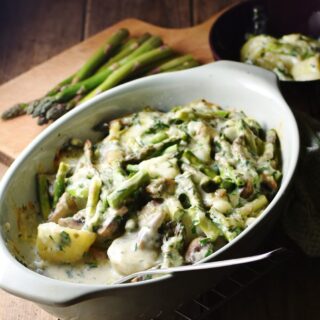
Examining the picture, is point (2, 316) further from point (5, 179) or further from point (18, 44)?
point (18, 44)

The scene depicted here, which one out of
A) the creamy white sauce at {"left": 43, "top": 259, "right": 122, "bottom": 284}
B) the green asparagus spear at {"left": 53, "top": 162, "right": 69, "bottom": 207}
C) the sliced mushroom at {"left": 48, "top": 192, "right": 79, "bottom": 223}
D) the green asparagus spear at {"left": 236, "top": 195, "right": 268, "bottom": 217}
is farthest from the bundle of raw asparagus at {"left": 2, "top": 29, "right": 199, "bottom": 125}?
the green asparagus spear at {"left": 236, "top": 195, "right": 268, "bottom": 217}

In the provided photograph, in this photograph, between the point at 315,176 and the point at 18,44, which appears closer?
the point at 315,176

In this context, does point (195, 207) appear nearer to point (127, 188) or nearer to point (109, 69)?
point (127, 188)

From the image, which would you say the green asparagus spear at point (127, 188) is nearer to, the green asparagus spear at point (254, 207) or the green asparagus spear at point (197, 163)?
the green asparagus spear at point (197, 163)

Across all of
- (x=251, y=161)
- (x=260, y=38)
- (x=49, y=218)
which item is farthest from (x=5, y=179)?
(x=260, y=38)

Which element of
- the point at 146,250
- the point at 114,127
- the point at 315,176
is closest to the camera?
the point at 146,250

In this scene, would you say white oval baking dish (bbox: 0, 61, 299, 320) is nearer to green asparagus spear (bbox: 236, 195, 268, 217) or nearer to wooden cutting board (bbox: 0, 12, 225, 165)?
green asparagus spear (bbox: 236, 195, 268, 217)

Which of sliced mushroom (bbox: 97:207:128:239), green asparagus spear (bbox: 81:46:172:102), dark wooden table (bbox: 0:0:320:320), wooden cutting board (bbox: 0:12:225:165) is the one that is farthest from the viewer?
dark wooden table (bbox: 0:0:320:320)
